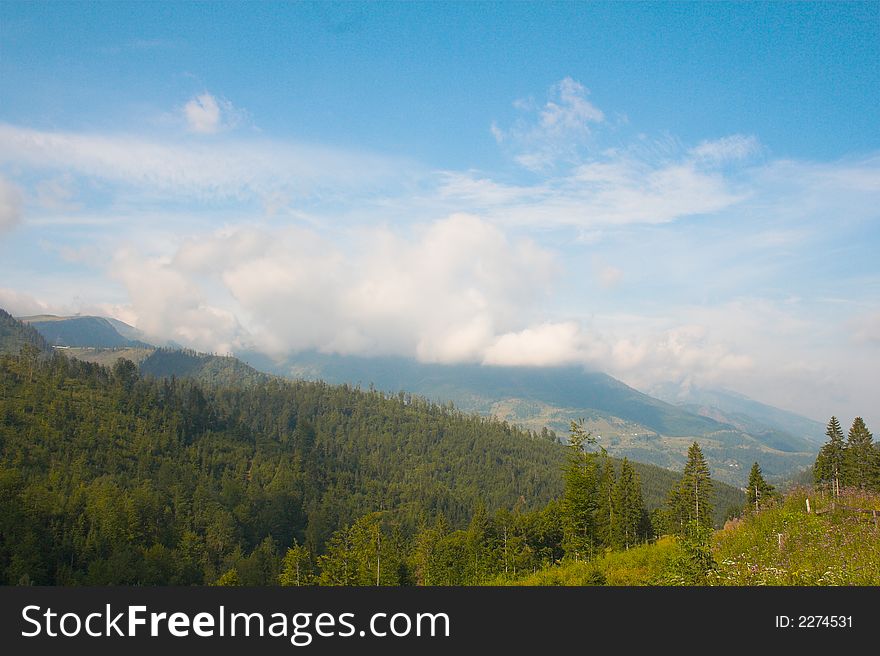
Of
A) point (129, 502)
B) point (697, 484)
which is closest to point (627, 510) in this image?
point (697, 484)

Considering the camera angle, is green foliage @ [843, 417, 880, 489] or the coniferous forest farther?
green foliage @ [843, 417, 880, 489]

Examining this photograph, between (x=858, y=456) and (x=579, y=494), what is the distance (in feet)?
187

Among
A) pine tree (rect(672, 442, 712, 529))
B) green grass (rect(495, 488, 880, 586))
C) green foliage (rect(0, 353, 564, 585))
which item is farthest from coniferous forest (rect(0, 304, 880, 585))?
green foliage (rect(0, 353, 564, 585))

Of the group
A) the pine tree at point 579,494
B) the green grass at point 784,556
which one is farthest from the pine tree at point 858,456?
the pine tree at point 579,494

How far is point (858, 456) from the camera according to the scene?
232ft

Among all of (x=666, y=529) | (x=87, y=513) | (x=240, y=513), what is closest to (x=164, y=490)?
(x=240, y=513)

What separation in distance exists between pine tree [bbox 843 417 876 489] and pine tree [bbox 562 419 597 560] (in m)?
49.5

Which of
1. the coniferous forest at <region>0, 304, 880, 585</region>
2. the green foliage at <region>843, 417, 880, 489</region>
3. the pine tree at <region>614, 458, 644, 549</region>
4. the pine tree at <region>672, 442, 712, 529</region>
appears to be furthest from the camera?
the green foliage at <region>843, 417, 880, 489</region>

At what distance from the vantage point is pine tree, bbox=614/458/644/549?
218ft

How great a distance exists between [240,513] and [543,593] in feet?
525

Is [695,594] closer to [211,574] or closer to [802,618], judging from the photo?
[802,618]

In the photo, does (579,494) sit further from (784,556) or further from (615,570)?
(784,556)

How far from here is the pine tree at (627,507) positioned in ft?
218

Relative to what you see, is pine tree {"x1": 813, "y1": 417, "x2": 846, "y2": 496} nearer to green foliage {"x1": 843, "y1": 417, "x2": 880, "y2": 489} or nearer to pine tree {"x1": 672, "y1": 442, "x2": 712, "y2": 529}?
green foliage {"x1": 843, "y1": 417, "x2": 880, "y2": 489}
